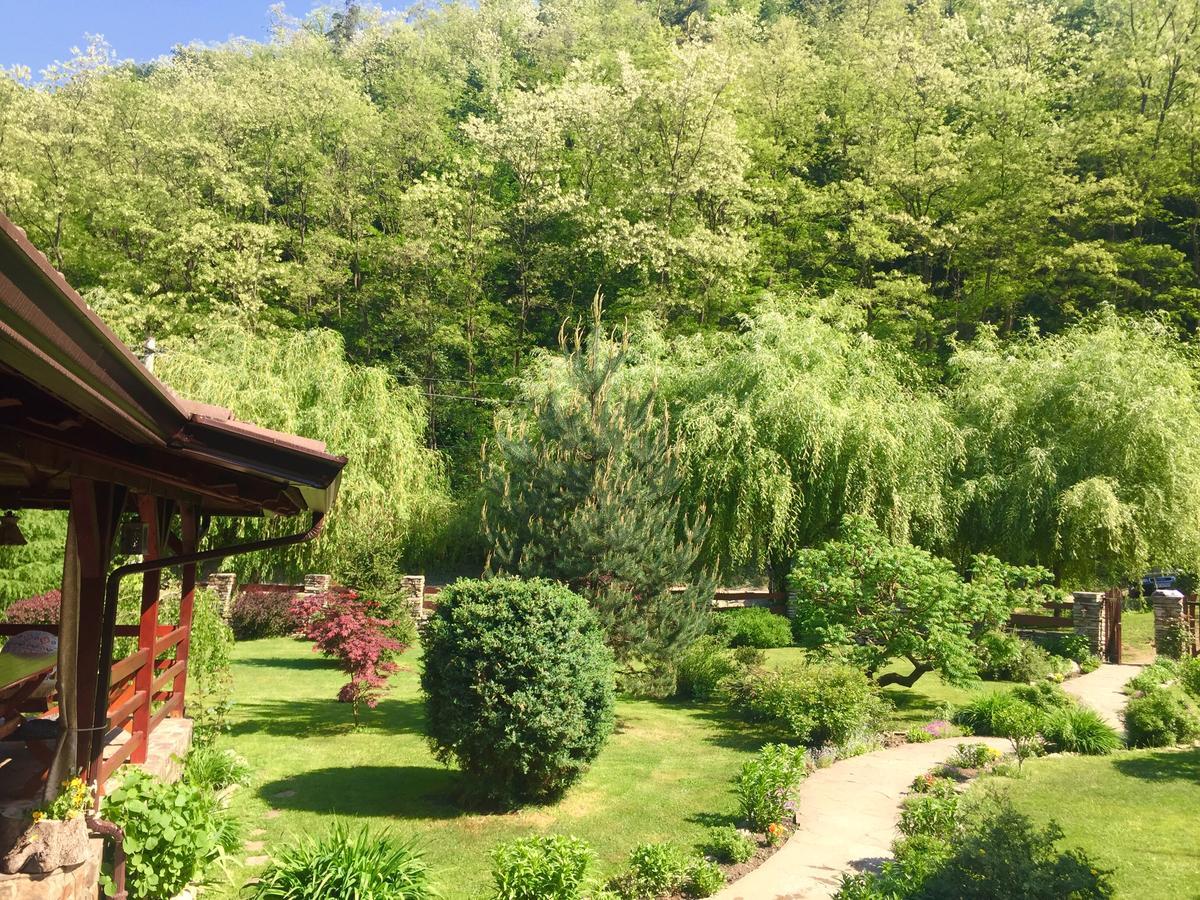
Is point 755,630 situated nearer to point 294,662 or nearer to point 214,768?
point 294,662

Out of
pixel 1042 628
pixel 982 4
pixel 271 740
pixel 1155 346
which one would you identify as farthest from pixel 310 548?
pixel 982 4

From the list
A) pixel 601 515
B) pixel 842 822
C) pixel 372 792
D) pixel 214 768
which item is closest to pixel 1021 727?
pixel 842 822

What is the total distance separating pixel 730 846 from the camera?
8.52 meters

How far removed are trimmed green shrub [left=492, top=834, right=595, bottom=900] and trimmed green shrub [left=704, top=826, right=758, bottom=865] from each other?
1864mm

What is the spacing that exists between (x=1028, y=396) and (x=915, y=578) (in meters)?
10.5

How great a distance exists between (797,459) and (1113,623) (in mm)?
7263

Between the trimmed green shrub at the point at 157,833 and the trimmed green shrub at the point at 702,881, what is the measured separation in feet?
12.1

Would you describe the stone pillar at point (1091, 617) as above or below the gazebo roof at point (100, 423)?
below

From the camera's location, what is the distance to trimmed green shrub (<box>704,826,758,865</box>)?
27.7 feet

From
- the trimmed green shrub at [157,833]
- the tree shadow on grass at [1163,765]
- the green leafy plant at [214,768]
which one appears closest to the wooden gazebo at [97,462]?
the trimmed green shrub at [157,833]

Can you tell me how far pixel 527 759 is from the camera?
9.36 meters

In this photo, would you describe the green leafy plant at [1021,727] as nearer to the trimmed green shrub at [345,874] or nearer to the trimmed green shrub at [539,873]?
the trimmed green shrub at [539,873]

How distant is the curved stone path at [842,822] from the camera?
7.85m

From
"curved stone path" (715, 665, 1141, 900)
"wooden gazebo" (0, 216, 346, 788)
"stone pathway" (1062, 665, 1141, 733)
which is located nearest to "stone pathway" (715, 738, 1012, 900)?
"curved stone path" (715, 665, 1141, 900)
